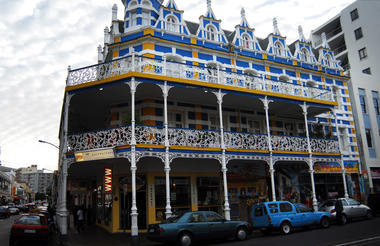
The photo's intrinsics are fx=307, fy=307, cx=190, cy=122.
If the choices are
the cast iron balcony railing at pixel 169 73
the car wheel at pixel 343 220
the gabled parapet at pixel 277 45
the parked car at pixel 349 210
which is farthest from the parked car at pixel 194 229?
the gabled parapet at pixel 277 45

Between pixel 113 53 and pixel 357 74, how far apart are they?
73.7 feet

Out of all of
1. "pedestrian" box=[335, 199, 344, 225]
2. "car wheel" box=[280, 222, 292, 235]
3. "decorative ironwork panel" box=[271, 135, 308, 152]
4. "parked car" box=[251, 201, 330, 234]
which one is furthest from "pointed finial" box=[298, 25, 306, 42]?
"car wheel" box=[280, 222, 292, 235]

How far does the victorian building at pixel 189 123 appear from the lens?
50.9ft

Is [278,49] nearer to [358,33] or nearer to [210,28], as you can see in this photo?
[210,28]

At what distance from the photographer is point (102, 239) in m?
14.7

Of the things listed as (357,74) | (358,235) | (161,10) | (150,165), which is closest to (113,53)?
(161,10)

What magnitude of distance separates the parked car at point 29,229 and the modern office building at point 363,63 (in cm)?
2421

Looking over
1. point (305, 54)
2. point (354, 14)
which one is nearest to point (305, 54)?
point (305, 54)

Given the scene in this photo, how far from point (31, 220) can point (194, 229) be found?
304 inches

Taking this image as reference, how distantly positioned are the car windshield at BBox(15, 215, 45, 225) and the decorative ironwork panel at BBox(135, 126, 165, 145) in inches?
225

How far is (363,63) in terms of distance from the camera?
37.1 meters

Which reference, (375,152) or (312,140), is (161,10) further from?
(375,152)

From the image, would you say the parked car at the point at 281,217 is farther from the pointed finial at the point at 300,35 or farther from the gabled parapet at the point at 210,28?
the pointed finial at the point at 300,35

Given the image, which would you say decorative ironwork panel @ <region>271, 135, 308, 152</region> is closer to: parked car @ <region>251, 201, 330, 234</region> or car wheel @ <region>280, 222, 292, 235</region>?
parked car @ <region>251, 201, 330, 234</region>
